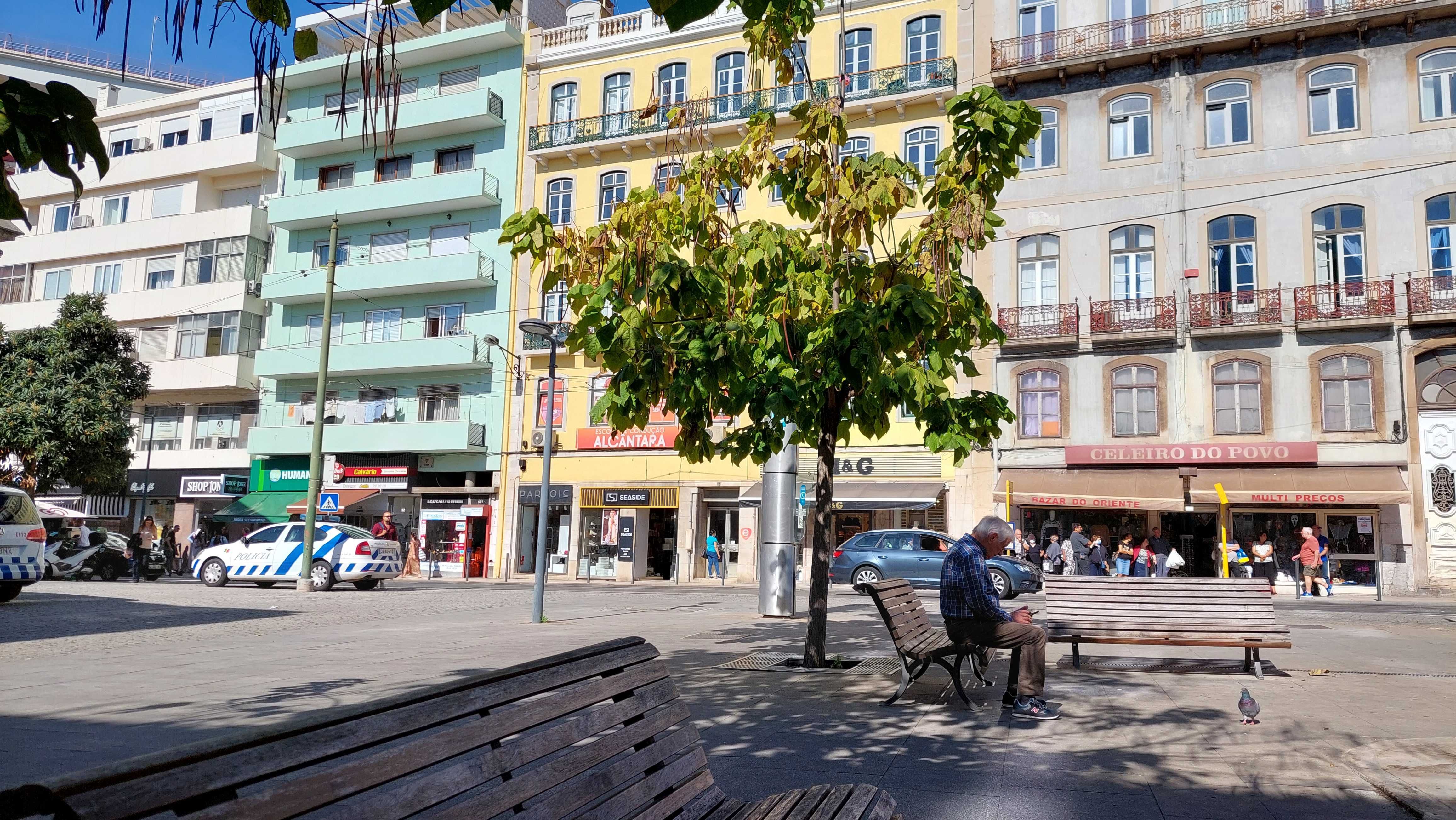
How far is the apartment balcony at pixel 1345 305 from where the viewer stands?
28.2 metres

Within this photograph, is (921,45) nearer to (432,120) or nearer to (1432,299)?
(1432,299)

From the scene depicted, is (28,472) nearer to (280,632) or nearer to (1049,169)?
(280,632)

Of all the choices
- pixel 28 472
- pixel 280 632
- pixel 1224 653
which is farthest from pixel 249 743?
pixel 28 472

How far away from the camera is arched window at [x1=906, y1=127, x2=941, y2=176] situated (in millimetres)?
33406

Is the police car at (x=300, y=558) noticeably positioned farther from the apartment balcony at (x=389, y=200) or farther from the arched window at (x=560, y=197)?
the arched window at (x=560, y=197)

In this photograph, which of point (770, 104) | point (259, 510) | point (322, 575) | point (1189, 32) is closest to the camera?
point (322, 575)

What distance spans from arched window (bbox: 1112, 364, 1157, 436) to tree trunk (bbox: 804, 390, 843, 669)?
23.1 meters

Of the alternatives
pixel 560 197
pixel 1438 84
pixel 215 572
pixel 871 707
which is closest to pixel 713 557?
pixel 215 572

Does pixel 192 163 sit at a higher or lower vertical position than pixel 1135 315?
higher

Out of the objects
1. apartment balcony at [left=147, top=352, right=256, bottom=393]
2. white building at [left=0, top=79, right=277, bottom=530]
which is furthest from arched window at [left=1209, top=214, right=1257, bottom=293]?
apartment balcony at [left=147, top=352, right=256, bottom=393]

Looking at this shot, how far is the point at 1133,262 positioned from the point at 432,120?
79.5 feet

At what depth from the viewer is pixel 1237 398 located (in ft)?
97.8

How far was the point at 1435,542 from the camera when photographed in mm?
27453

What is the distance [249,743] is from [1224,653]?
11823mm
